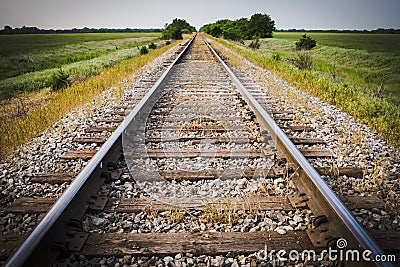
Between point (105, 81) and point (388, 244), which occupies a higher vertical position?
point (105, 81)

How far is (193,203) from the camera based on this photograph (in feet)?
8.91

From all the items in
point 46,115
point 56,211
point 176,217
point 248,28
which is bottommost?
point 176,217

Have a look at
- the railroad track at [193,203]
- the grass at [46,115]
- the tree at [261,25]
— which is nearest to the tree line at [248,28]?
the tree at [261,25]

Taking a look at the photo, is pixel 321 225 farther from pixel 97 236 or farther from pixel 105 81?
pixel 105 81

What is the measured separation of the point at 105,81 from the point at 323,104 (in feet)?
16.4

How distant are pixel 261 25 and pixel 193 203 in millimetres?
61641

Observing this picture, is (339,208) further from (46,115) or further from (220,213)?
(46,115)

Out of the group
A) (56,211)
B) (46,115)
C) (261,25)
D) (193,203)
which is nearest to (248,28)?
(261,25)

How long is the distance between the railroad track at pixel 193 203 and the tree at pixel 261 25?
5067 centimetres

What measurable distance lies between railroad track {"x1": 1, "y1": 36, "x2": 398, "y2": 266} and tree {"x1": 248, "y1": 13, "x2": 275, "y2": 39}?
50.7m

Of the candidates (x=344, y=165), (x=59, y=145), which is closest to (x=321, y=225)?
(x=344, y=165)

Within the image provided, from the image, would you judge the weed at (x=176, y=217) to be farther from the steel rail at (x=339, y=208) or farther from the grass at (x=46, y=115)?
the grass at (x=46, y=115)

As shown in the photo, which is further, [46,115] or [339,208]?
[46,115]

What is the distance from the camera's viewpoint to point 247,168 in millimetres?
3270
